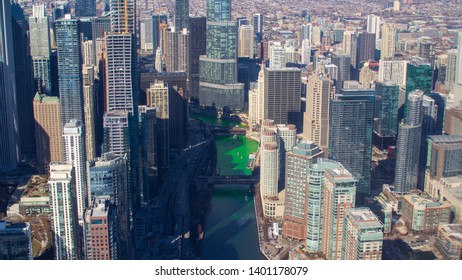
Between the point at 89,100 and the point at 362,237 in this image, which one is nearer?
the point at 362,237

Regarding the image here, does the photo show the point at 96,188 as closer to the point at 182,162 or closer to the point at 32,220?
the point at 32,220

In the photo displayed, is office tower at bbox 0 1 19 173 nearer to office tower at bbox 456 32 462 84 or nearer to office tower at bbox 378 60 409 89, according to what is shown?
office tower at bbox 378 60 409 89

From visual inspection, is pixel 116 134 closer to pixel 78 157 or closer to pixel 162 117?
pixel 78 157

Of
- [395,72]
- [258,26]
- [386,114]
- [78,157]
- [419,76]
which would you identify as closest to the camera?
[78,157]

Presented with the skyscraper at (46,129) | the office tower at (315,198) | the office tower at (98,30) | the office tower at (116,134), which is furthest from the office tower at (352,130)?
the skyscraper at (46,129)

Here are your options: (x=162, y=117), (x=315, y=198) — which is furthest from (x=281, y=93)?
(x=315, y=198)
